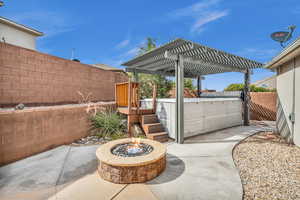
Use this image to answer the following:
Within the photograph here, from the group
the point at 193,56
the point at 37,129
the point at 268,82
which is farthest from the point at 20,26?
the point at 268,82

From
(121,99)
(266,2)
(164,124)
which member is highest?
(266,2)

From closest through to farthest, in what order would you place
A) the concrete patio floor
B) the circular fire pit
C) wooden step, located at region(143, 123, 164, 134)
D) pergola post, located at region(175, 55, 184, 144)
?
the concrete patio floor → the circular fire pit → pergola post, located at region(175, 55, 184, 144) → wooden step, located at region(143, 123, 164, 134)

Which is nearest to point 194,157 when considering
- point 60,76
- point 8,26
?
point 60,76

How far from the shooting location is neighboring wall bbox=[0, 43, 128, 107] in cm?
403

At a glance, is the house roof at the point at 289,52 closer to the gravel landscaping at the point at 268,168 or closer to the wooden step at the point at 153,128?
the gravel landscaping at the point at 268,168

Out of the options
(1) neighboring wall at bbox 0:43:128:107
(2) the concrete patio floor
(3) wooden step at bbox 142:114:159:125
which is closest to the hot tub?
(3) wooden step at bbox 142:114:159:125

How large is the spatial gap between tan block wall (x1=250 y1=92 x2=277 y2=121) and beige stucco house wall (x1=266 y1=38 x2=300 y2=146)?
312 centimetres

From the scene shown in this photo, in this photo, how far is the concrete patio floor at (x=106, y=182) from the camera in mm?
1989

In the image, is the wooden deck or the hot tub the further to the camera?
the wooden deck

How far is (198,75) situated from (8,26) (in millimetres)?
10648

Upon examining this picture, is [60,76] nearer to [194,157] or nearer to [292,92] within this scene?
[194,157]

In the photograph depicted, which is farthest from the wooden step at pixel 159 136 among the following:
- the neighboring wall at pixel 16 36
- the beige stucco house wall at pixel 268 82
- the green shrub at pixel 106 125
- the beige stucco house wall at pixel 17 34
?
the beige stucco house wall at pixel 268 82

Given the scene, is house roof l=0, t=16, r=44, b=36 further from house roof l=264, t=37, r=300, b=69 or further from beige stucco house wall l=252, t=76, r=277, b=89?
beige stucco house wall l=252, t=76, r=277, b=89

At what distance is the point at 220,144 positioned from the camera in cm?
411
